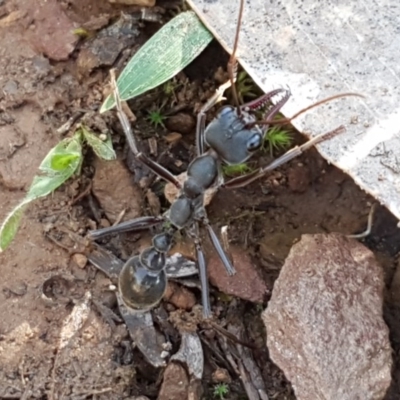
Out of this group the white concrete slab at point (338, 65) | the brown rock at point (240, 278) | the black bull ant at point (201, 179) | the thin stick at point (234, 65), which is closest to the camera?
the white concrete slab at point (338, 65)

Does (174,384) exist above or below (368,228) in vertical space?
above

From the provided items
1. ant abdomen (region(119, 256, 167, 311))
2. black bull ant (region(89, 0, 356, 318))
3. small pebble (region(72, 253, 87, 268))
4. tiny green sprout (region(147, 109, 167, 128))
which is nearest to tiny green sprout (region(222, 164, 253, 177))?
black bull ant (region(89, 0, 356, 318))

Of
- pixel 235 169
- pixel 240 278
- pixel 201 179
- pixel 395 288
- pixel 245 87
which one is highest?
pixel 245 87

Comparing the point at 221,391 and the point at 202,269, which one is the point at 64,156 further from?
the point at 221,391

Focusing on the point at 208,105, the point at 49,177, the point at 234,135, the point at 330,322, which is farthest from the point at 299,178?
the point at 49,177

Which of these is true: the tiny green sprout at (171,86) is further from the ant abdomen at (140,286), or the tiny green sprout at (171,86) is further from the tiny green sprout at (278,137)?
the ant abdomen at (140,286)

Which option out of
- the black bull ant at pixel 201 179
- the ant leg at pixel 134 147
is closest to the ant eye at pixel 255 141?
the black bull ant at pixel 201 179

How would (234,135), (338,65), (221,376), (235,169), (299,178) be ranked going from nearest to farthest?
(338,65), (221,376), (234,135), (299,178), (235,169)

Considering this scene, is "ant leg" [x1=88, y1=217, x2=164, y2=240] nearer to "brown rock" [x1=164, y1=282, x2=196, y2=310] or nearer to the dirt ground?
the dirt ground
